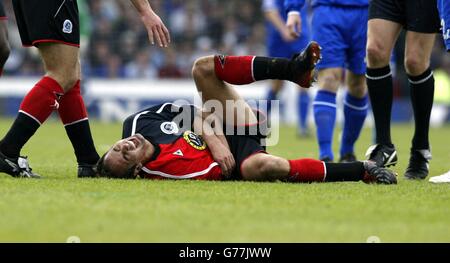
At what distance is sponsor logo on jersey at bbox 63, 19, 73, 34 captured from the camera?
5.79 meters

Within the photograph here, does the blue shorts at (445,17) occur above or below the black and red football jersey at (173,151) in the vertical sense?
above

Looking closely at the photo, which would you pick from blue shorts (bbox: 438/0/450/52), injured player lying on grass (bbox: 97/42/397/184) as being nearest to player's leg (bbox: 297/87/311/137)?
injured player lying on grass (bbox: 97/42/397/184)

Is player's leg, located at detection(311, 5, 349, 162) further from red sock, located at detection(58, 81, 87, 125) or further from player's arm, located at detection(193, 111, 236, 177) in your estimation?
red sock, located at detection(58, 81, 87, 125)

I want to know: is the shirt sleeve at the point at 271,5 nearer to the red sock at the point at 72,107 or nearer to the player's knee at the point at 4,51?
the player's knee at the point at 4,51

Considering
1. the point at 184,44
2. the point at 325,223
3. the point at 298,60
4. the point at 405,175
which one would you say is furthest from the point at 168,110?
the point at 184,44

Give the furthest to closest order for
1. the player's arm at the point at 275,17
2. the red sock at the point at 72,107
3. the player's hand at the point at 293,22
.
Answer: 1. the player's arm at the point at 275,17
2. the player's hand at the point at 293,22
3. the red sock at the point at 72,107

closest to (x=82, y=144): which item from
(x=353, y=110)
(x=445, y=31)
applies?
(x=445, y=31)

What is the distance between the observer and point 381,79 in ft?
21.4

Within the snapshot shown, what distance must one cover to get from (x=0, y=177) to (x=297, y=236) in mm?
2886

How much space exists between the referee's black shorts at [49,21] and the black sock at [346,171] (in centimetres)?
196

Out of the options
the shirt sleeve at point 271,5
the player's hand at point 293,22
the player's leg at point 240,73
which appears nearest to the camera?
the player's leg at point 240,73

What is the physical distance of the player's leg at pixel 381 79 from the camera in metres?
6.33

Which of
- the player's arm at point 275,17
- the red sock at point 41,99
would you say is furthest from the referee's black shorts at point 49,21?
the player's arm at point 275,17

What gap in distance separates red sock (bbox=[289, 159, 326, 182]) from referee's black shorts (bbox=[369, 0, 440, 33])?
1.31m
